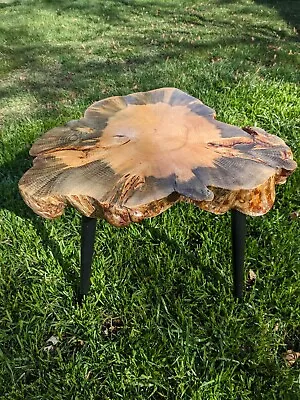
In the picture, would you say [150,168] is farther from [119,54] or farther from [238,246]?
[119,54]

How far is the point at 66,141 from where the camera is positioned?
2.08 meters

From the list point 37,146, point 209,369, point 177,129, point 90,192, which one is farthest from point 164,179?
point 209,369

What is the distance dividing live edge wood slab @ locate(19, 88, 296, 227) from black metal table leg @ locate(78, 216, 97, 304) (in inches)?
7.9

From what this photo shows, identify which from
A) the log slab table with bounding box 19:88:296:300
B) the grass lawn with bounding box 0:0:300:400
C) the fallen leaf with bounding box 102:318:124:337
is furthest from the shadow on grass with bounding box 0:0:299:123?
the fallen leaf with bounding box 102:318:124:337

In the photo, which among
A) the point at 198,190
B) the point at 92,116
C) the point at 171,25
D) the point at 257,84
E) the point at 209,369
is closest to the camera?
the point at 198,190

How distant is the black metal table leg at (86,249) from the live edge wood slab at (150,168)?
0.66 ft

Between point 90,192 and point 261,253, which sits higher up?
point 90,192

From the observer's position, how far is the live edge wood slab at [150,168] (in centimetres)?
173

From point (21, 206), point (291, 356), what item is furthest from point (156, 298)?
point (21, 206)

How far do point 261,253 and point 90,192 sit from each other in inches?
47.2

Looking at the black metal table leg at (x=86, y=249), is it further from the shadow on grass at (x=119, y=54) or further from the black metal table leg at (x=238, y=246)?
the shadow on grass at (x=119, y=54)

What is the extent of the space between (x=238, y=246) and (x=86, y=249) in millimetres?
648

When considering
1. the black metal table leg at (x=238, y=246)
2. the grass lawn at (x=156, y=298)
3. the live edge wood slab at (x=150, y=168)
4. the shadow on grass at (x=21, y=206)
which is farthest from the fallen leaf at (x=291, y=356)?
the shadow on grass at (x=21, y=206)

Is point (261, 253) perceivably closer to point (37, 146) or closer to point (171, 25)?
Answer: point (37, 146)
